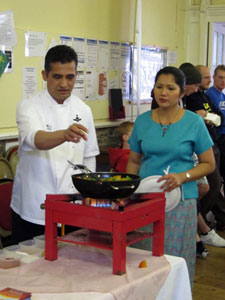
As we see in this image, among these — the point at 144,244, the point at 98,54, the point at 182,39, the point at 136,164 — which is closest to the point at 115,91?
the point at 98,54

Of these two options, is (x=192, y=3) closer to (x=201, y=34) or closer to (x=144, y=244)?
(x=201, y=34)

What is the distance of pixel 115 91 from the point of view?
17.0 ft

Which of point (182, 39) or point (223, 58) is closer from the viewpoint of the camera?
point (182, 39)

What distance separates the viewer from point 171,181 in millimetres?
2508

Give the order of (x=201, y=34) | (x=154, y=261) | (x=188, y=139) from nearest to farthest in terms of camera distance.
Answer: (x=154, y=261) < (x=188, y=139) < (x=201, y=34)

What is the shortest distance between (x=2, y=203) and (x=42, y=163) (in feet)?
3.59

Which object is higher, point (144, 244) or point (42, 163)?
point (42, 163)

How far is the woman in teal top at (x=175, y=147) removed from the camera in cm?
263

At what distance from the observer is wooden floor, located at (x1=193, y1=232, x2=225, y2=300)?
11.7ft

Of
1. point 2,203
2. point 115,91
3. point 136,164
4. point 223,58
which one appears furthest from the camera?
point 223,58

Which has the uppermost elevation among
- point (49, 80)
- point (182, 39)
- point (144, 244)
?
point (182, 39)

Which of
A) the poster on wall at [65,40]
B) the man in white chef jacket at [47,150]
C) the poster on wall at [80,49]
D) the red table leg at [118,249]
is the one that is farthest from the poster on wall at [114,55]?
the red table leg at [118,249]

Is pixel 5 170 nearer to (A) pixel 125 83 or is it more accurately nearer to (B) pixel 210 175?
(B) pixel 210 175

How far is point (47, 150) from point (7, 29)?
A: 1593 mm
